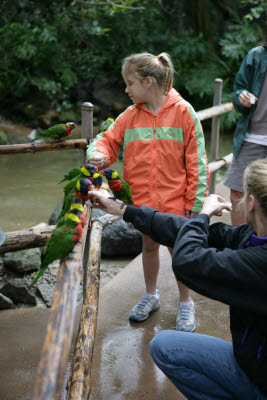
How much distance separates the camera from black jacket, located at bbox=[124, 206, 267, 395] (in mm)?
1229

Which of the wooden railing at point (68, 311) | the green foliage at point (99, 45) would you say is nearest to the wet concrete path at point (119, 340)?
the wooden railing at point (68, 311)

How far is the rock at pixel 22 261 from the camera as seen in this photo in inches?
145

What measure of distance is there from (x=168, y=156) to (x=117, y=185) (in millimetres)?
410

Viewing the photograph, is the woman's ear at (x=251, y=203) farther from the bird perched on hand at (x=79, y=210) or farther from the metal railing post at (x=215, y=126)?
the metal railing post at (x=215, y=126)

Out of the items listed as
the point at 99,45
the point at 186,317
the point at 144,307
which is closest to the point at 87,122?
the point at 144,307

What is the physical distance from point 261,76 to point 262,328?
168 centimetres

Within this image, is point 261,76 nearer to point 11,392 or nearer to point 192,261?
point 192,261

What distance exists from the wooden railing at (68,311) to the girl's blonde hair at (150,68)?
0.57 metres

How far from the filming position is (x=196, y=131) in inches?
85.6

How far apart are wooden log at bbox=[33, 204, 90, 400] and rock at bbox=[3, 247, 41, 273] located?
2508mm

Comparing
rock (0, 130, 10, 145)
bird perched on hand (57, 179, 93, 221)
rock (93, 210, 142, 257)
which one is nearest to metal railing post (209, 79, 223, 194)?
rock (93, 210, 142, 257)

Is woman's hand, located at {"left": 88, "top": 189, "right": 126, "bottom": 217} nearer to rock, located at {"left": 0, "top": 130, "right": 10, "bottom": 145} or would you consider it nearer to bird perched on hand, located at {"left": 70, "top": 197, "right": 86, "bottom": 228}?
bird perched on hand, located at {"left": 70, "top": 197, "right": 86, "bottom": 228}

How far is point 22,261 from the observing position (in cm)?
369

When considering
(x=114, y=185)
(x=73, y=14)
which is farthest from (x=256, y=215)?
(x=73, y=14)
